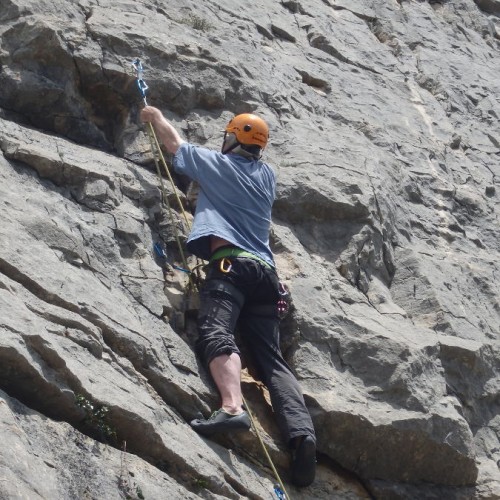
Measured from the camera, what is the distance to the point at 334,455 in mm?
8461

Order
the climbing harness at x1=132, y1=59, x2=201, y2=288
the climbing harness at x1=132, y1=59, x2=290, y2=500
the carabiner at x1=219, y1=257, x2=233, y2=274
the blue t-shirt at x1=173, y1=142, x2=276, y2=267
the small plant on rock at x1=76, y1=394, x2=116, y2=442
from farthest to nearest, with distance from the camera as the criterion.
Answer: the climbing harness at x1=132, y1=59, x2=201, y2=288, the blue t-shirt at x1=173, y1=142, x2=276, y2=267, the carabiner at x1=219, y1=257, x2=233, y2=274, the climbing harness at x1=132, y1=59, x2=290, y2=500, the small plant on rock at x1=76, y1=394, x2=116, y2=442

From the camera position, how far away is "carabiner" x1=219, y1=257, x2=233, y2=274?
8.34 metres

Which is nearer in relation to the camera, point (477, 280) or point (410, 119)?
point (477, 280)

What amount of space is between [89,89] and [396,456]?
4268 millimetres

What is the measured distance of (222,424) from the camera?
24.8ft

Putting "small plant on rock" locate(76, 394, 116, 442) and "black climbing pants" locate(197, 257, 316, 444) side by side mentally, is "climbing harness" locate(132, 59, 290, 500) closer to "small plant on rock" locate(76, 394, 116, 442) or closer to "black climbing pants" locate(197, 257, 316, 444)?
"black climbing pants" locate(197, 257, 316, 444)

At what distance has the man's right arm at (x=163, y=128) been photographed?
9279 mm

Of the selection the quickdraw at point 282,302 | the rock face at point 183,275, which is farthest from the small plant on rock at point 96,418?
the quickdraw at point 282,302

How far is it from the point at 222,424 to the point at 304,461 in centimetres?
78

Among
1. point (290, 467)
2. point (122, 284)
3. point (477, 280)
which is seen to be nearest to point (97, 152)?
point (122, 284)

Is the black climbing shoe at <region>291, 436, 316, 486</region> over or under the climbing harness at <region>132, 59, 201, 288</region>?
under

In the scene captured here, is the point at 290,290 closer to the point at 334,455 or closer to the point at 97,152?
the point at 334,455

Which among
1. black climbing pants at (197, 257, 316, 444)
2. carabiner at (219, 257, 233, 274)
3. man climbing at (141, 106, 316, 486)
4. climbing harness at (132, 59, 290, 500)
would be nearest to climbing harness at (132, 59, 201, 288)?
climbing harness at (132, 59, 290, 500)

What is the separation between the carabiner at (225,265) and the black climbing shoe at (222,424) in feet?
3.94
